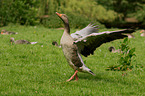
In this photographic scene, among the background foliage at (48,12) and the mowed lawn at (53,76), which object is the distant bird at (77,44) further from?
the background foliage at (48,12)

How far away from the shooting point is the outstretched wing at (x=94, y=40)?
5965 millimetres

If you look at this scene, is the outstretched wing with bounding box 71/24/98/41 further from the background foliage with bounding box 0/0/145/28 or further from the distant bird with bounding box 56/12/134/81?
the background foliage with bounding box 0/0/145/28

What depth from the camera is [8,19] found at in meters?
21.4

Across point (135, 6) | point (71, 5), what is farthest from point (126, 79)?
point (135, 6)

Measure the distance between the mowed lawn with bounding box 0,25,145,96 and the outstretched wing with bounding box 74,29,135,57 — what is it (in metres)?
1.03

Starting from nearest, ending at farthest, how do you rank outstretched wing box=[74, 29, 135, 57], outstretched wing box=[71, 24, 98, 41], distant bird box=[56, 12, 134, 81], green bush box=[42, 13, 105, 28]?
outstretched wing box=[74, 29, 135, 57]
distant bird box=[56, 12, 134, 81]
outstretched wing box=[71, 24, 98, 41]
green bush box=[42, 13, 105, 28]

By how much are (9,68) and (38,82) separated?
1.86 meters

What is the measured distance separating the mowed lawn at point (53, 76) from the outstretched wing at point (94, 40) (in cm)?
103

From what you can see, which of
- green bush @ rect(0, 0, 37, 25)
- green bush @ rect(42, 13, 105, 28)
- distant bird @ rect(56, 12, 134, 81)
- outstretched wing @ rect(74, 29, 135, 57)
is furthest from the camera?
green bush @ rect(42, 13, 105, 28)

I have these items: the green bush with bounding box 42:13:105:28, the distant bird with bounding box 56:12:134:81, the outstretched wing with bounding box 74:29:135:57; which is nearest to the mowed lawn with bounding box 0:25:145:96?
the distant bird with bounding box 56:12:134:81

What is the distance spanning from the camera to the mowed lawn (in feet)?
19.7

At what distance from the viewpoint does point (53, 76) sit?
24.5 feet

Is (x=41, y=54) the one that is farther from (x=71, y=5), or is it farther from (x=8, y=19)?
(x=71, y=5)

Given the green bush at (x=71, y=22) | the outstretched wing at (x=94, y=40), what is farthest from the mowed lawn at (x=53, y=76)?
the green bush at (x=71, y=22)
